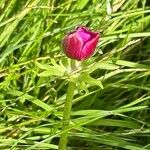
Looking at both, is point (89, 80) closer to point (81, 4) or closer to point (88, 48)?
point (88, 48)

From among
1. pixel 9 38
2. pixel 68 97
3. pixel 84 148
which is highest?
pixel 9 38

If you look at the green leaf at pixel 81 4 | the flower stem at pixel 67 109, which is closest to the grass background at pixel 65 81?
the green leaf at pixel 81 4

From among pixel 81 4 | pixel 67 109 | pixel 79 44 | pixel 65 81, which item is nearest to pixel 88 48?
pixel 79 44

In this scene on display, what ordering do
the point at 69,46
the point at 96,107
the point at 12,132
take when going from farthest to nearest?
the point at 96,107, the point at 12,132, the point at 69,46

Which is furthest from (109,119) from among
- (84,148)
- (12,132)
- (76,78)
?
(76,78)

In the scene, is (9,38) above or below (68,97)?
above

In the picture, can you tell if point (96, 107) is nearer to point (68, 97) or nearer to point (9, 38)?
point (9, 38)

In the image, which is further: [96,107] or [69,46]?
[96,107]

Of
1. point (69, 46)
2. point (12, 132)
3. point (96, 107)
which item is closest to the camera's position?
point (69, 46)
